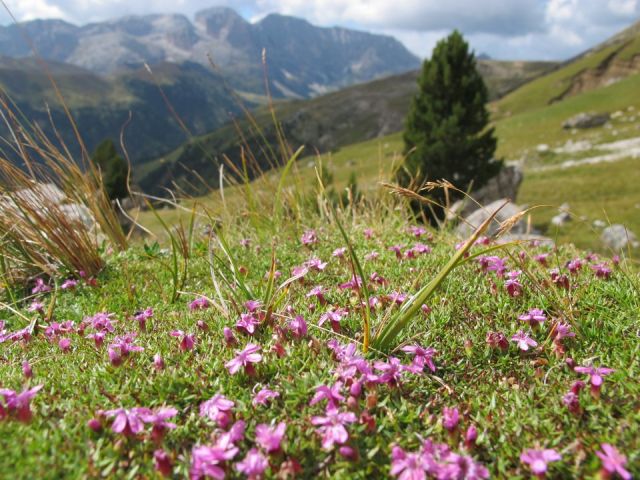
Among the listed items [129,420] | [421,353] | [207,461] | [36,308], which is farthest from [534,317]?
[36,308]

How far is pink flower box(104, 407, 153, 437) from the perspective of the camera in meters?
2.35

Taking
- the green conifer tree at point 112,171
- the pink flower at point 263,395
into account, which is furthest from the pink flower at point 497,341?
the green conifer tree at point 112,171

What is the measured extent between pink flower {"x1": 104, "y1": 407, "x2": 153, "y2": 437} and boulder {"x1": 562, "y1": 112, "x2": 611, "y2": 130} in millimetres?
65760

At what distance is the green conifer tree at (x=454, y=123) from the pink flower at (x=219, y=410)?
92.7 ft

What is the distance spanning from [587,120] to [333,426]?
66.0 metres

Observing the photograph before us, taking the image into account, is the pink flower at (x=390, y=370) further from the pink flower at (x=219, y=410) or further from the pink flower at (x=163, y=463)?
the pink flower at (x=163, y=463)

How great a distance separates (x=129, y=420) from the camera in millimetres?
2395

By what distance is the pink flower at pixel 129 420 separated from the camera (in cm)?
235

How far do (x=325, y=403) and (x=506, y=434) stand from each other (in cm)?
102

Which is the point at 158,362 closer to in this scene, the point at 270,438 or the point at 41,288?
the point at 270,438

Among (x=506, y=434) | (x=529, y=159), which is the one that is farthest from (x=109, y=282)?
(x=529, y=159)

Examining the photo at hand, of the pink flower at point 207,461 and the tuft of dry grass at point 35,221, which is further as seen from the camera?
the tuft of dry grass at point 35,221

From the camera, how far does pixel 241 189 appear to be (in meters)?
8.09

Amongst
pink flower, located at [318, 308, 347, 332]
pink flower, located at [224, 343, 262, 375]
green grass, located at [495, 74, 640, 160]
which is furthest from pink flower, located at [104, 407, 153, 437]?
green grass, located at [495, 74, 640, 160]
